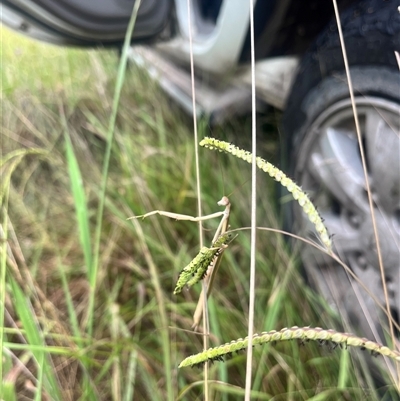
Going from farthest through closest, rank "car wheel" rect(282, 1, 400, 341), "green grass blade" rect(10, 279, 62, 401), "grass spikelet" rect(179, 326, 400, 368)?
"car wheel" rect(282, 1, 400, 341) → "green grass blade" rect(10, 279, 62, 401) → "grass spikelet" rect(179, 326, 400, 368)

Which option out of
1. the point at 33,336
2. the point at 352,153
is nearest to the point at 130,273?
the point at 33,336

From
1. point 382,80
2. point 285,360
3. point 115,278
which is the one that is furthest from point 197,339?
point 382,80

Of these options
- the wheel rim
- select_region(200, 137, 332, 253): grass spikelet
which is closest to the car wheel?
the wheel rim

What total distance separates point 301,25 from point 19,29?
28.6 inches

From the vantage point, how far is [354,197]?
0.82 m

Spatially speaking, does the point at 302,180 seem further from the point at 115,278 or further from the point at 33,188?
the point at 33,188

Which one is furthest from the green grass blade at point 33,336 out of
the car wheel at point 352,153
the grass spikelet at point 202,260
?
the car wheel at point 352,153

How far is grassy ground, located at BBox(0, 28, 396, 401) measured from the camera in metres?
0.71

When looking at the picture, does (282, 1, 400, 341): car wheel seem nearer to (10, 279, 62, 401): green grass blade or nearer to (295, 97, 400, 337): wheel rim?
(295, 97, 400, 337): wheel rim

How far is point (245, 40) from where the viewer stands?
96cm

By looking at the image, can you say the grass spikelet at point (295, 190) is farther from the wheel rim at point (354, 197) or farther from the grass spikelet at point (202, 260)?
the wheel rim at point (354, 197)

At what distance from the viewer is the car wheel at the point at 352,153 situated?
692mm

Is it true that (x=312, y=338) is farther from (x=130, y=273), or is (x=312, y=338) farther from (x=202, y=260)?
(x=130, y=273)

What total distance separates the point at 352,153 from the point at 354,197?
88 mm
